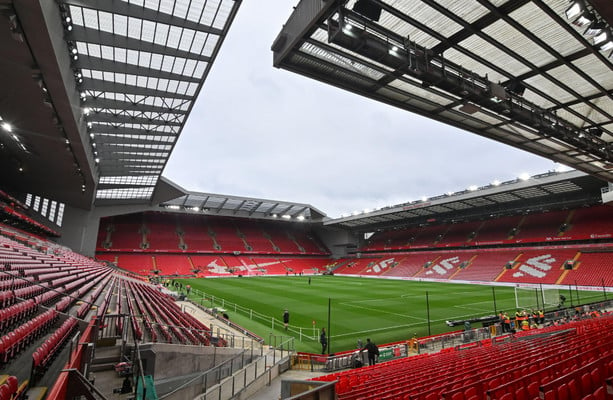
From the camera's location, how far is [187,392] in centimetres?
743

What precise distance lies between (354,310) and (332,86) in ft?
53.6

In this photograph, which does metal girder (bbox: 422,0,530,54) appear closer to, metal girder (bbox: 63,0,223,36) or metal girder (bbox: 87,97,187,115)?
metal girder (bbox: 63,0,223,36)

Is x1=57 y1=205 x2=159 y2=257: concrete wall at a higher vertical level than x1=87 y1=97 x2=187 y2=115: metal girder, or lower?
lower

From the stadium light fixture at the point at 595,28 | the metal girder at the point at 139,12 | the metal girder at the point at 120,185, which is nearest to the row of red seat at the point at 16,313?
the metal girder at the point at 139,12

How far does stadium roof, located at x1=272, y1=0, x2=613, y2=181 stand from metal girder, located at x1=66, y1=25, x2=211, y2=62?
292 inches

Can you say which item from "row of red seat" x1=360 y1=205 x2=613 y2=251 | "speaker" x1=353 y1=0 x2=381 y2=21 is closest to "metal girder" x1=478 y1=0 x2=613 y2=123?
"speaker" x1=353 y1=0 x2=381 y2=21

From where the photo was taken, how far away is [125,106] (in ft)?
55.8

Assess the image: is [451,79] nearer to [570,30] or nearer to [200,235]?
[570,30]

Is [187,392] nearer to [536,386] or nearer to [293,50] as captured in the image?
[536,386]

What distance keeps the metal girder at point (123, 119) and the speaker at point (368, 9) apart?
603 inches

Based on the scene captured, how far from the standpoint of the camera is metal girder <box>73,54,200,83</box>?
43.1 feet

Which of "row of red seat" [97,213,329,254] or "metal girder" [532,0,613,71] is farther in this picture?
"row of red seat" [97,213,329,254]

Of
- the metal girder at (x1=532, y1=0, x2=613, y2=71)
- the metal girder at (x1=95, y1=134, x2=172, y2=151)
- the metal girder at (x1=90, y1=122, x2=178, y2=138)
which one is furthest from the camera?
the metal girder at (x1=95, y1=134, x2=172, y2=151)

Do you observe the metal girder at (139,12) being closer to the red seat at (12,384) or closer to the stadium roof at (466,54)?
the stadium roof at (466,54)
